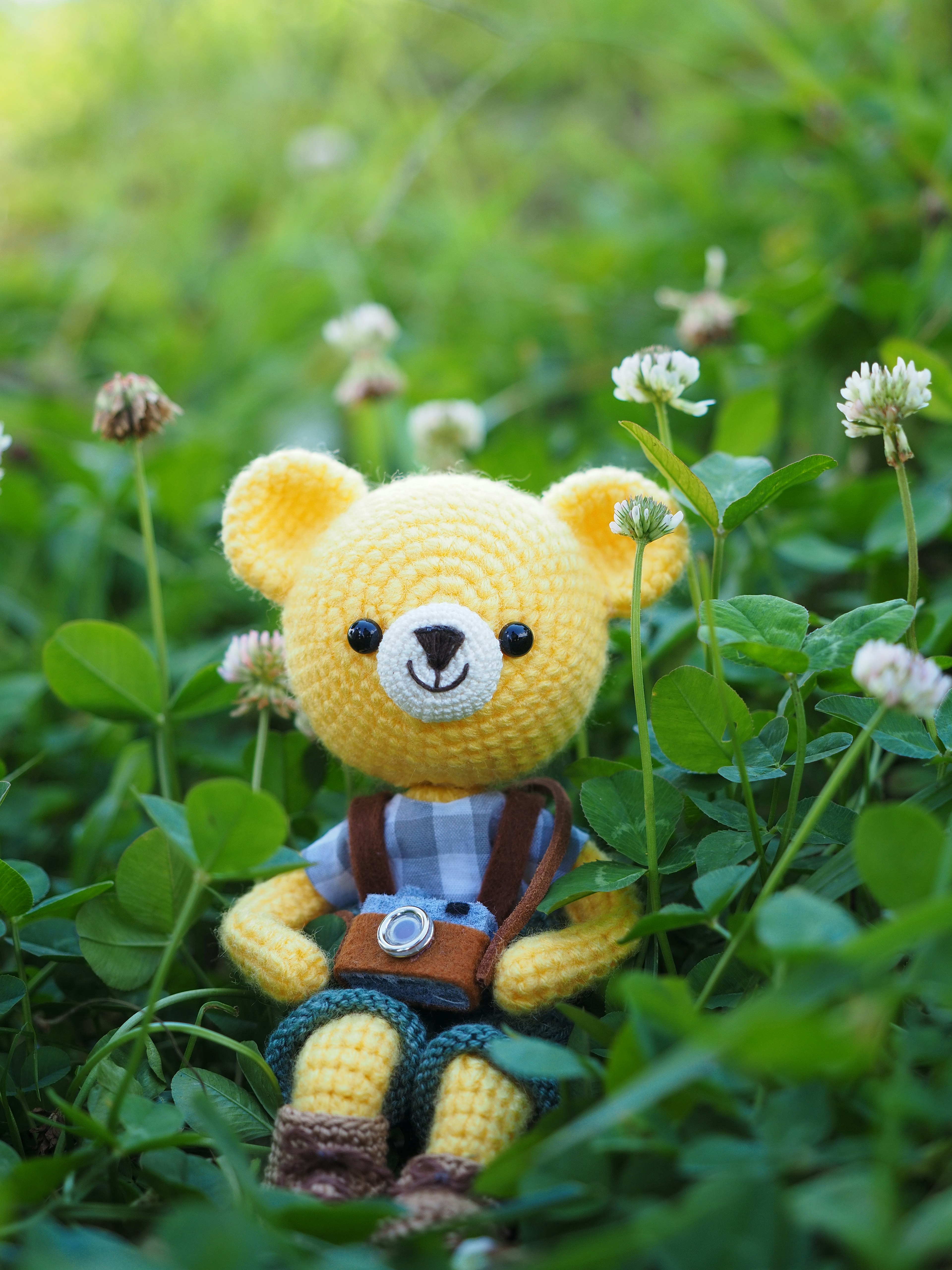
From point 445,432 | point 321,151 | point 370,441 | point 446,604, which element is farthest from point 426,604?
point 321,151

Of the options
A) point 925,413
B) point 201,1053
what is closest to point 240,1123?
point 201,1053

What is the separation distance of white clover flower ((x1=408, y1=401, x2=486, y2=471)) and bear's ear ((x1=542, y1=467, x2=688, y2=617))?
0.45 meters

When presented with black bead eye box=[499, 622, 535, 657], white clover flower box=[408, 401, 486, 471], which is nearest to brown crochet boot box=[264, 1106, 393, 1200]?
black bead eye box=[499, 622, 535, 657]

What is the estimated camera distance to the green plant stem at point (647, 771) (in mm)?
718

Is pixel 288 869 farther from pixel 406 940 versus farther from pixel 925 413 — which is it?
pixel 925 413

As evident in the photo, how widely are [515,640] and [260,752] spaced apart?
262mm

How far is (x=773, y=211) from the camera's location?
2045 millimetres

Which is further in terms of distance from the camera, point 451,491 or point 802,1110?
point 451,491

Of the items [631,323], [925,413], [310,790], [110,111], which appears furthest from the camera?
[110,111]

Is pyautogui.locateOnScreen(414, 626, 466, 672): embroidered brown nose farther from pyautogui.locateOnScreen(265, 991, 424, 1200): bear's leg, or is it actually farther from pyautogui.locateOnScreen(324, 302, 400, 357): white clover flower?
pyautogui.locateOnScreen(324, 302, 400, 357): white clover flower

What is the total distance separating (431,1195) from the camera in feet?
2.07

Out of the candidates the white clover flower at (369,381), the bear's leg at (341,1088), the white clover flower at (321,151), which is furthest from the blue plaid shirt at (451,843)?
the white clover flower at (321,151)

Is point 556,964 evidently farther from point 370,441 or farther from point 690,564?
point 370,441

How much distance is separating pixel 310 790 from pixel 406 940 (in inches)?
10.9
